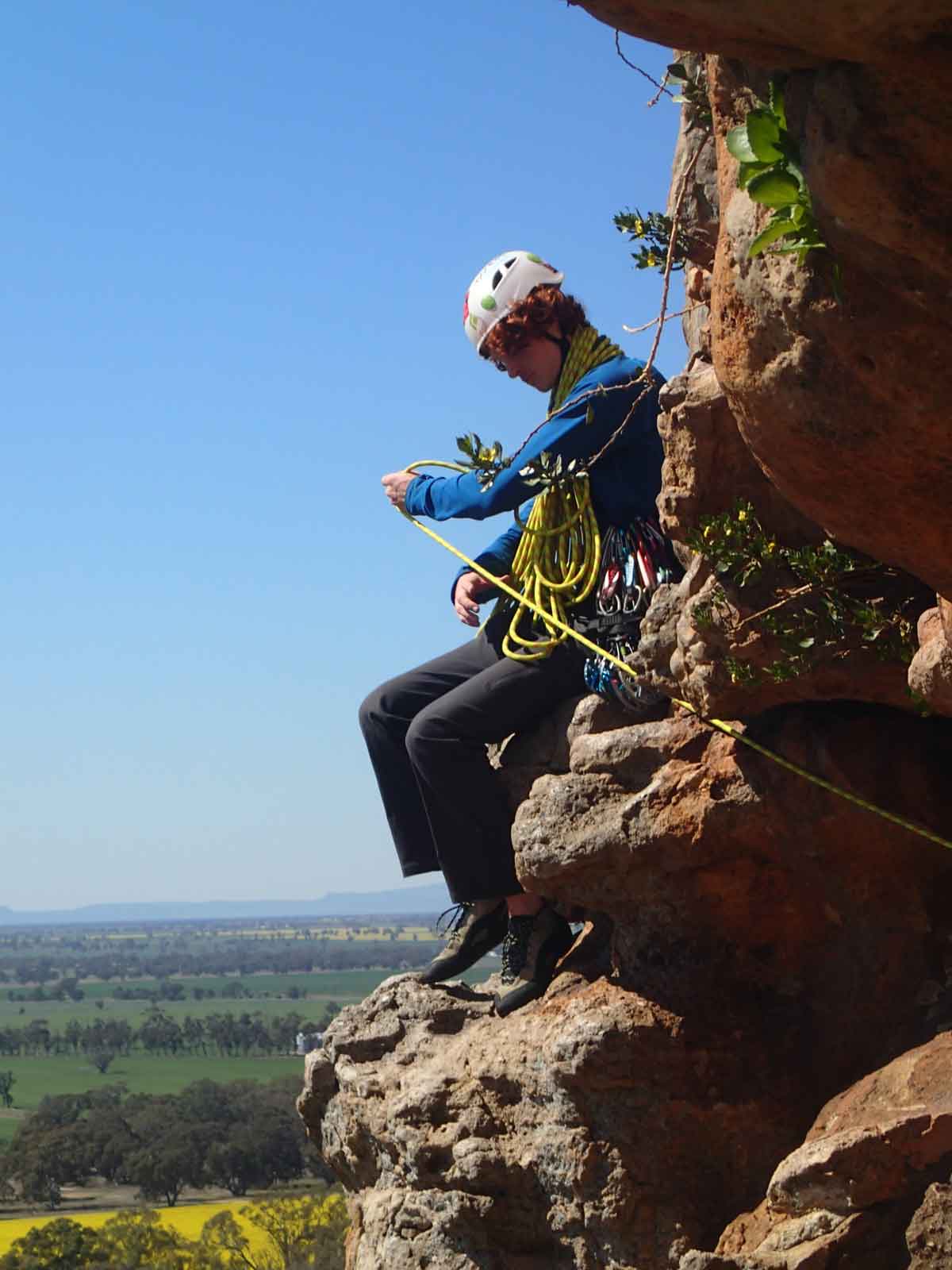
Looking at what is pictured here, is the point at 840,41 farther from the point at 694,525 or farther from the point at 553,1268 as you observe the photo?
the point at 553,1268

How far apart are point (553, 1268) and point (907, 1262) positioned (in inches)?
68.4

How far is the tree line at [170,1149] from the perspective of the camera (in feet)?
222

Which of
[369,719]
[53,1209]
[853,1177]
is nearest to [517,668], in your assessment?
[369,719]

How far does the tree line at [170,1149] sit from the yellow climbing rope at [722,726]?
204 feet

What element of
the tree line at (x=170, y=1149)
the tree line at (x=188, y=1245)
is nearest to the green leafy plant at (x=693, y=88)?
the tree line at (x=188, y=1245)

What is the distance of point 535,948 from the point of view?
23.6 ft

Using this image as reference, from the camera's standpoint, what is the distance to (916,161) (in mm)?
3459

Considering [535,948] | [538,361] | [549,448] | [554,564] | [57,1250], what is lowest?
[57,1250]

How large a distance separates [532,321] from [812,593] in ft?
6.72

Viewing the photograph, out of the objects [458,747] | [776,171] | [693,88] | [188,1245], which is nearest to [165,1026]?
[188,1245]

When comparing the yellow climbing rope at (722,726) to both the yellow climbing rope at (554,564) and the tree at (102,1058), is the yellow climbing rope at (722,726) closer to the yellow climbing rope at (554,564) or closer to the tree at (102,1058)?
the yellow climbing rope at (554,564)

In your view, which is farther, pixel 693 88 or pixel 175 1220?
pixel 175 1220

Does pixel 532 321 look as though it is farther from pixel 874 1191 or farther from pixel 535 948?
pixel 874 1191

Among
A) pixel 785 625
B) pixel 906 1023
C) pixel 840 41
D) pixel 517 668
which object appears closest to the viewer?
pixel 840 41
